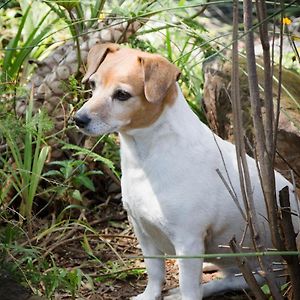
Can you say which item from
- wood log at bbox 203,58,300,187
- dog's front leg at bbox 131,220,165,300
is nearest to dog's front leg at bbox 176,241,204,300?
dog's front leg at bbox 131,220,165,300

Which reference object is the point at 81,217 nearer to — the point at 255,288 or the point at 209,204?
the point at 209,204

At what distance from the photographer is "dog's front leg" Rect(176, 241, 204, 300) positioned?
127 inches

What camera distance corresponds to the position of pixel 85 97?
436cm

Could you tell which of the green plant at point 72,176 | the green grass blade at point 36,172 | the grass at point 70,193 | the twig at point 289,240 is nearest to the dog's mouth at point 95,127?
the grass at point 70,193

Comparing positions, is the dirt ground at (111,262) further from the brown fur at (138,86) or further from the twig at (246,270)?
the twig at (246,270)

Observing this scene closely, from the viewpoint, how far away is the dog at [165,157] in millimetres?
3146

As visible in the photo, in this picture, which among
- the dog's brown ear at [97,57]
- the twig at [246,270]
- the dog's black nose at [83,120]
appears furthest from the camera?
the dog's brown ear at [97,57]

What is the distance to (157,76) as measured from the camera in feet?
10.3

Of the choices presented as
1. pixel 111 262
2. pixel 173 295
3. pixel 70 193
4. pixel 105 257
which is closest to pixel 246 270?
pixel 173 295

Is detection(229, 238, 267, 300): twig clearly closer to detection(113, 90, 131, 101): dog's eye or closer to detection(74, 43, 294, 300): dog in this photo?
detection(74, 43, 294, 300): dog

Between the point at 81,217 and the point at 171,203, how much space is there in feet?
3.87

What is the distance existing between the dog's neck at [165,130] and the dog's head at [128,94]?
0.08ft

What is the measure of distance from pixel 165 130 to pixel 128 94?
8.4 inches

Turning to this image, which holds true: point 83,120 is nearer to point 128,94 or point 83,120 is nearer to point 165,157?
point 128,94
